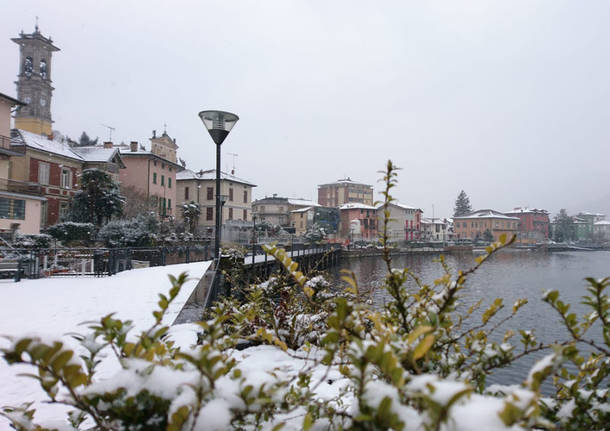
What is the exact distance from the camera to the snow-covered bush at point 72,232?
72.4 feet

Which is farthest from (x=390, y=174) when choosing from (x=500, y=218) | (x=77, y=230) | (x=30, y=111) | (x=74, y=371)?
(x=500, y=218)

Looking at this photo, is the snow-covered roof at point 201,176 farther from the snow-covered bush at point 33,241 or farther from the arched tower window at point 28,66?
the arched tower window at point 28,66

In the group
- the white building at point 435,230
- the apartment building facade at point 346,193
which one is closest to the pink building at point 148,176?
the apartment building facade at point 346,193

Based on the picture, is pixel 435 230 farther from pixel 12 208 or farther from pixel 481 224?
pixel 12 208

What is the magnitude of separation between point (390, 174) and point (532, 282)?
96.4 feet

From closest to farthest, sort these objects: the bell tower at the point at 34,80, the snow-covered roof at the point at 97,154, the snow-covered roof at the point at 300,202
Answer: the snow-covered roof at the point at 97,154, the bell tower at the point at 34,80, the snow-covered roof at the point at 300,202

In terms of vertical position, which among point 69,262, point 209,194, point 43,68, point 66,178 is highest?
point 43,68

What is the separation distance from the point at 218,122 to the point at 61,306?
519 cm

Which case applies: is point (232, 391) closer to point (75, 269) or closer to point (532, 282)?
point (75, 269)

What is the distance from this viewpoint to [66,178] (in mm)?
30375

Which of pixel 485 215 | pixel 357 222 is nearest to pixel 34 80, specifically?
pixel 357 222

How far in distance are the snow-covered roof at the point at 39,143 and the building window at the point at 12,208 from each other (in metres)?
6.45

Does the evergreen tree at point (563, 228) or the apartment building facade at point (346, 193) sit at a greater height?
the apartment building facade at point (346, 193)

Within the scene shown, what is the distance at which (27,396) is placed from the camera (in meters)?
3.57
